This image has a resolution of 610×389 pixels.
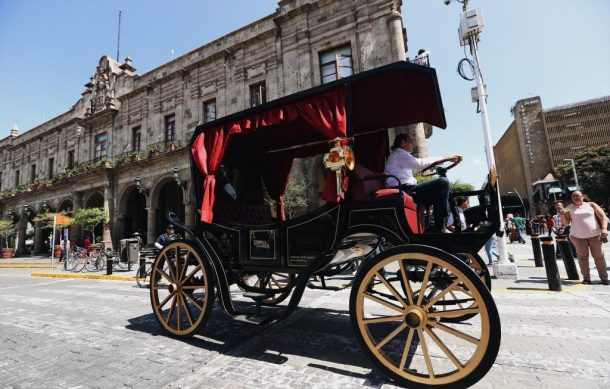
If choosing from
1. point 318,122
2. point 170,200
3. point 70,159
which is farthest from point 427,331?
point 70,159

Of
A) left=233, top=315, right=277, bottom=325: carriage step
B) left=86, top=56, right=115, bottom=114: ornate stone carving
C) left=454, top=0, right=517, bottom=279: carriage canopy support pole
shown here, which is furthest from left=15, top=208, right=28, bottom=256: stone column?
left=454, top=0, right=517, bottom=279: carriage canopy support pole

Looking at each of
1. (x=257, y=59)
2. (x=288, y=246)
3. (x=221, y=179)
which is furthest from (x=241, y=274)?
(x=257, y=59)

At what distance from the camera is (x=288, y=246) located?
3.19 m

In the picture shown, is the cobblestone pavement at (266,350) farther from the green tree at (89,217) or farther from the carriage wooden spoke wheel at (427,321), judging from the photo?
the green tree at (89,217)

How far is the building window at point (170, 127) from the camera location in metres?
19.2

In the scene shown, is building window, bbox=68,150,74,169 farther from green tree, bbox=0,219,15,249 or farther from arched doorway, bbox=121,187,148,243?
arched doorway, bbox=121,187,148,243

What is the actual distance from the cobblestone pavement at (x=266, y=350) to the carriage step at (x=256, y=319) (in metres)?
0.29

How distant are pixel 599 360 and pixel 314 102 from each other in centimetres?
337

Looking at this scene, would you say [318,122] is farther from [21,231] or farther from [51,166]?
[21,231]

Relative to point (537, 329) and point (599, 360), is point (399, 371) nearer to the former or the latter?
point (599, 360)

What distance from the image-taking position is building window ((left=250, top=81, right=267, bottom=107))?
1617cm

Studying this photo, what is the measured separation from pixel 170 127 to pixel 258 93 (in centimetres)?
→ 719

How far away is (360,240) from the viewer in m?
3.05

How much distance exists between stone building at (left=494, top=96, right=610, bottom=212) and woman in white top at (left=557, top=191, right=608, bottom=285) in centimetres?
5682
